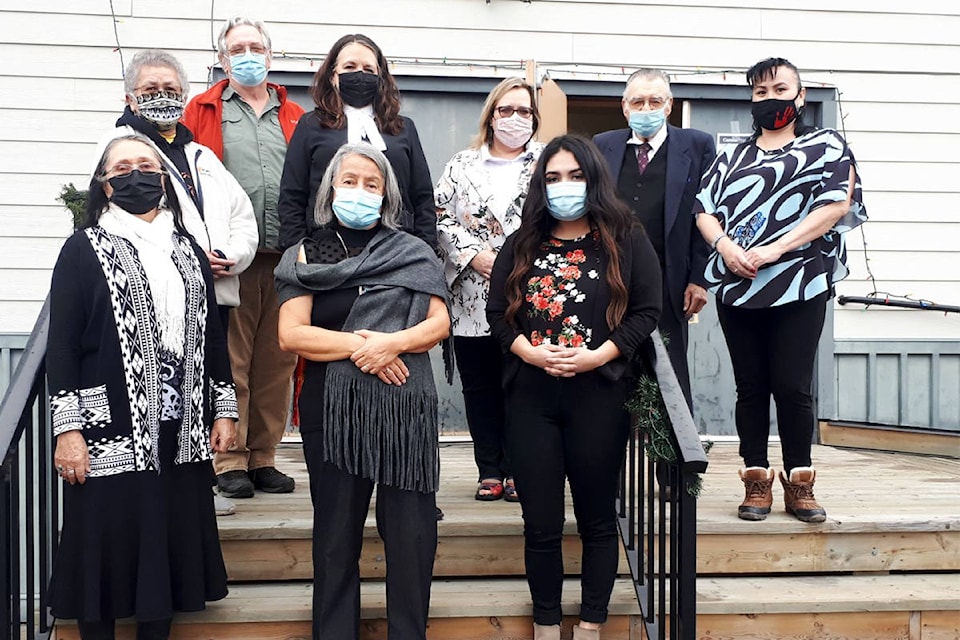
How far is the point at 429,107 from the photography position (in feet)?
19.8

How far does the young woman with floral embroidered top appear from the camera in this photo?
3164 millimetres

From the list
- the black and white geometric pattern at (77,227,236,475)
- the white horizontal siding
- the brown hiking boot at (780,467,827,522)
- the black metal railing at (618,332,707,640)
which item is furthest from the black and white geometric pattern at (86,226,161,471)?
the white horizontal siding

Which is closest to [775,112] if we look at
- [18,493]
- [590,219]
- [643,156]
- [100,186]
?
[643,156]

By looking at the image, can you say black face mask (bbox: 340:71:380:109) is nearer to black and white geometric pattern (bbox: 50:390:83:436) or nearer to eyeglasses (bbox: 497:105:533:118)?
eyeglasses (bbox: 497:105:533:118)

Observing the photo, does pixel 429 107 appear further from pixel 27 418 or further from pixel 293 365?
pixel 27 418

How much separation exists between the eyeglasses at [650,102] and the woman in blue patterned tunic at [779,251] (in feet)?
1.05

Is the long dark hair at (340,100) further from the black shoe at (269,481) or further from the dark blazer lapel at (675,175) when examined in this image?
the black shoe at (269,481)

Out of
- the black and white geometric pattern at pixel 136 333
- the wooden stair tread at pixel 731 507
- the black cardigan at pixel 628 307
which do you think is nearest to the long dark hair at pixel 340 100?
the black cardigan at pixel 628 307

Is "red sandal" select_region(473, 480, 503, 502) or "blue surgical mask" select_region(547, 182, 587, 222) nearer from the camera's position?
"blue surgical mask" select_region(547, 182, 587, 222)

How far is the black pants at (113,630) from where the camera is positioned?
2.99 metres

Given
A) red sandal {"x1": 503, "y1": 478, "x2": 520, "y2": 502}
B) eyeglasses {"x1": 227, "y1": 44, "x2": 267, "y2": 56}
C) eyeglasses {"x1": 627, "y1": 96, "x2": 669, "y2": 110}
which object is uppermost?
eyeglasses {"x1": 227, "y1": 44, "x2": 267, "y2": 56}

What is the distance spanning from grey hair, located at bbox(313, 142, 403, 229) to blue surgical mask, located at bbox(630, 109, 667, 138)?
4.02 ft

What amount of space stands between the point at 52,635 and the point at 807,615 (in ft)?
8.42

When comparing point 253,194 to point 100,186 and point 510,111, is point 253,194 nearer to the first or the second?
point 100,186
